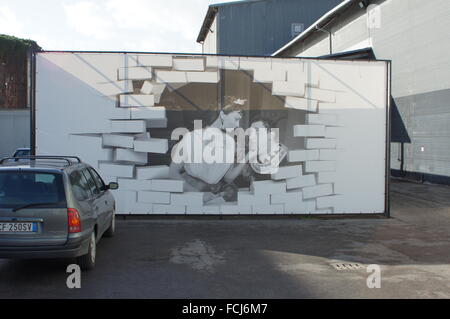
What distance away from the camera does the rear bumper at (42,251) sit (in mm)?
5941

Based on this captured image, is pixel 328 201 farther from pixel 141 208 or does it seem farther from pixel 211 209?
pixel 141 208

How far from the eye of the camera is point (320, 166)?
467 inches

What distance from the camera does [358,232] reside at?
10.2 m

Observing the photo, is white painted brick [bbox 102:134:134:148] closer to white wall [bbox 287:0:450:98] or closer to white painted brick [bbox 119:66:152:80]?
white painted brick [bbox 119:66:152:80]

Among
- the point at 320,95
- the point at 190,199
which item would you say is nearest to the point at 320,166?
the point at 320,95

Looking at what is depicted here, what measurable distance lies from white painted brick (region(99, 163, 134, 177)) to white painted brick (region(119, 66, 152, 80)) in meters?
1.98

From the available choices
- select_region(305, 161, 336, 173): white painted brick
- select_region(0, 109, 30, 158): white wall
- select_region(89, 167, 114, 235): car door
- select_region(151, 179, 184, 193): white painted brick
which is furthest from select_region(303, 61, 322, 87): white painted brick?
select_region(0, 109, 30, 158): white wall

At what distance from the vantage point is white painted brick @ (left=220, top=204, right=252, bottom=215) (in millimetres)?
11586

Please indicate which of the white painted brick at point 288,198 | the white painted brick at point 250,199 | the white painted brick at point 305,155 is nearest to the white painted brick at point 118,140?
the white painted brick at point 250,199

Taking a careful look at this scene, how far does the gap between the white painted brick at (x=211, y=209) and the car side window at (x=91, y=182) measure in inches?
158

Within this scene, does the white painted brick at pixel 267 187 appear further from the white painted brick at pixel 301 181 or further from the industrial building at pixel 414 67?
the industrial building at pixel 414 67

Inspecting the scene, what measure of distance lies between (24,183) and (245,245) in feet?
13.0

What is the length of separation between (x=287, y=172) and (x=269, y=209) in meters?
0.96
